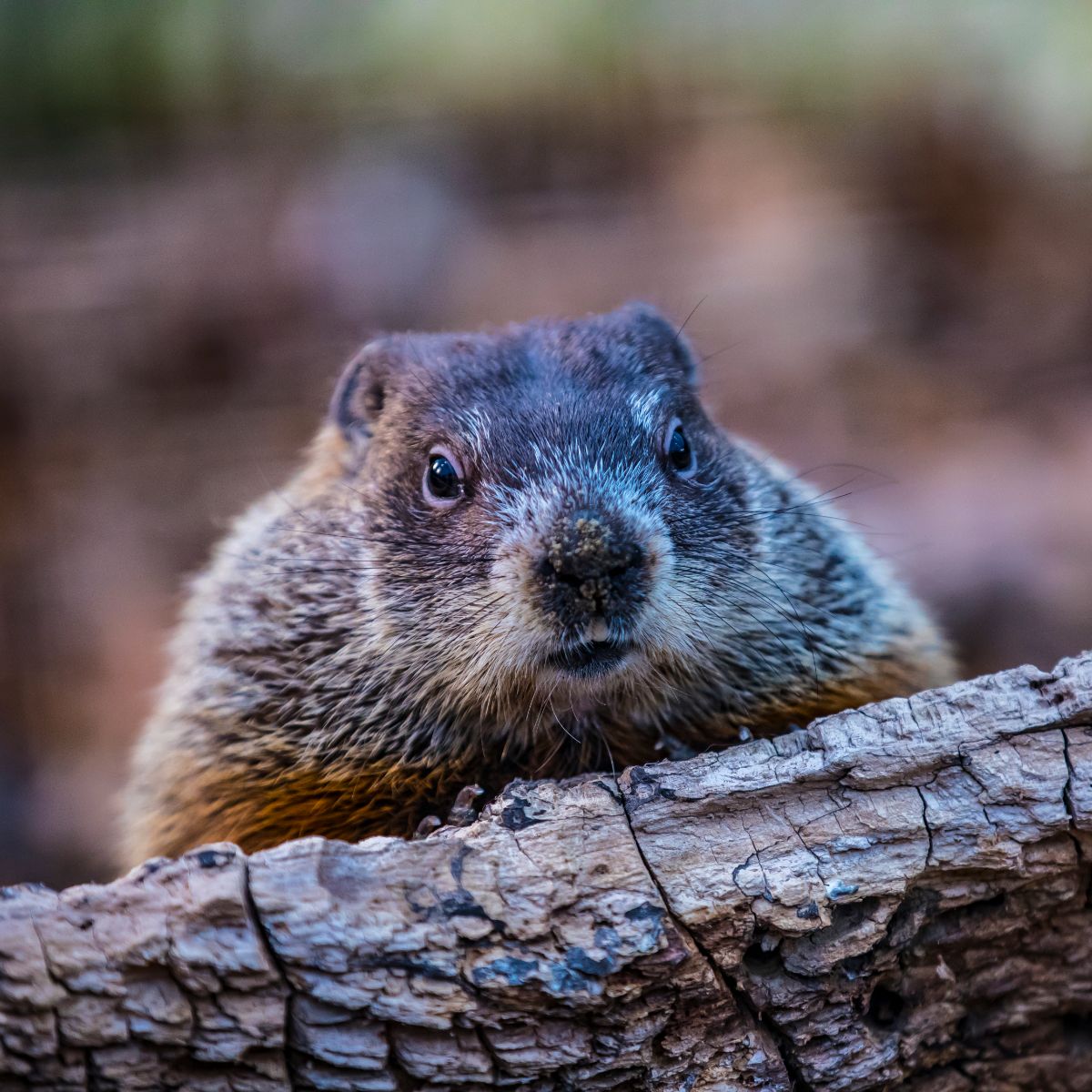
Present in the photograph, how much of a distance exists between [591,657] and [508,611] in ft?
0.87

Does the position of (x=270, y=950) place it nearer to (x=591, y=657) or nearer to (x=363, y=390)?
(x=591, y=657)

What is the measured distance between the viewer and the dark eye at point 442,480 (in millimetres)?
3838

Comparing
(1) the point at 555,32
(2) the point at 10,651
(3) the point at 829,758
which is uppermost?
(1) the point at 555,32

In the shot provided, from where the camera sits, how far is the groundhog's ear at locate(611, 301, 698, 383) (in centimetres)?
434

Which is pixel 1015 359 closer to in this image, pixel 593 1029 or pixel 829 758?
pixel 829 758

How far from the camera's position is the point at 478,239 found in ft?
31.6

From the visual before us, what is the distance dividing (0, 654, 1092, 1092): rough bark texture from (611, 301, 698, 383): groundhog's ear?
1.67 meters

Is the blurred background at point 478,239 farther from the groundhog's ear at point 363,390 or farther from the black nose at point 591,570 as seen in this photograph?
the black nose at point 591,570

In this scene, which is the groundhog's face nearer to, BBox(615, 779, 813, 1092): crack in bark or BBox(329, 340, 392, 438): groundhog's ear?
BBox(329, 340, 392, 438): groundhog's ear

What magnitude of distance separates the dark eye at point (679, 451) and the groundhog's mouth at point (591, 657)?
790 mm

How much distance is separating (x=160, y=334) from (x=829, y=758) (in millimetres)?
7531

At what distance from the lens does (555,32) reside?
10203 mm

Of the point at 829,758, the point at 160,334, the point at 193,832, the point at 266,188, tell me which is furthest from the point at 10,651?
the point at 829,758

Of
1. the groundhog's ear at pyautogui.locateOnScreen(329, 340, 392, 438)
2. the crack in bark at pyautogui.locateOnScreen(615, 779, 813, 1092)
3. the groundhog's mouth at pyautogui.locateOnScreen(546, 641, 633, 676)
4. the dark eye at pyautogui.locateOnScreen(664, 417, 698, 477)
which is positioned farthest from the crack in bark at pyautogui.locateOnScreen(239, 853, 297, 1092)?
the groundhog's ear at pyautogui.locateOnScreen(329, 340, 392, 438)
